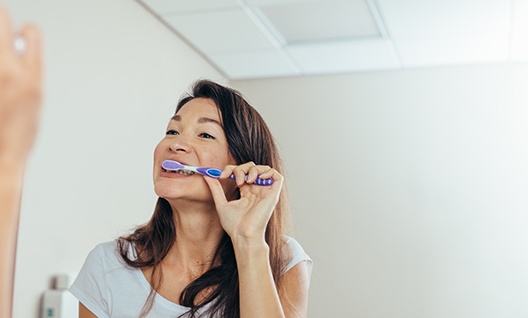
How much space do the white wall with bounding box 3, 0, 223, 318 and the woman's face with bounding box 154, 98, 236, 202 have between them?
0.74 metres

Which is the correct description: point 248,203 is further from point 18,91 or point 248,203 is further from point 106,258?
point 18,91

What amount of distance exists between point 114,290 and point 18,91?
3.98 ft

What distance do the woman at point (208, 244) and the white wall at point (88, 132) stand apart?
0.78 meters

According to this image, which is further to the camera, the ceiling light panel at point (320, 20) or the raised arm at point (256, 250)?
the ceiling light panel at point (320, 20)

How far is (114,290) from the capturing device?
1.54 m

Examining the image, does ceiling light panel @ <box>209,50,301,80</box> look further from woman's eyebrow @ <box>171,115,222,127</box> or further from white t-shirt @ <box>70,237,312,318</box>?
white t-shirt @ <box>70,237,312,318</box>

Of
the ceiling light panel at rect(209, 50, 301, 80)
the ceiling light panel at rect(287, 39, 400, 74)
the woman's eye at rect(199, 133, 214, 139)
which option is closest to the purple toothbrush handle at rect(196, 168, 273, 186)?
the woman's eye at rect(199, 133, 214, 139)

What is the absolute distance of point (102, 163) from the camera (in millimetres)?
2801

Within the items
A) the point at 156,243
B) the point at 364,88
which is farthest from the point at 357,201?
the point at 156,243

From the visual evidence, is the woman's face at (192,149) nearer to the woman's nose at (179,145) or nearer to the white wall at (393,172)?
the woman's nose at (179,145)

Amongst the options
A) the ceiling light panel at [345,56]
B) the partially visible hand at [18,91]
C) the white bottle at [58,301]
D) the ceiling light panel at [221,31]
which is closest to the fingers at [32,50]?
the partially visible hand at [18,91]

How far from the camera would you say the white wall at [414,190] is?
3.77 meters

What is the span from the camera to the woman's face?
5.01 ft

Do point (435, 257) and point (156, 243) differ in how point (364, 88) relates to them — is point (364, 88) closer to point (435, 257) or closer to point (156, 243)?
point (435, 257)
